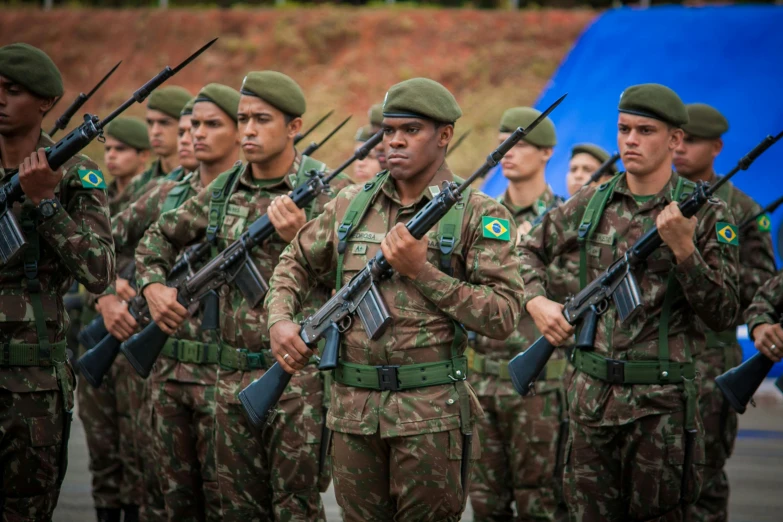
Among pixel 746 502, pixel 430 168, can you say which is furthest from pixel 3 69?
pixel 746 502

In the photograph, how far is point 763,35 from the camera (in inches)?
594

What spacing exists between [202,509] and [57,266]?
1.89 metres

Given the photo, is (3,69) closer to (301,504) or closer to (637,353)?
(301,504)

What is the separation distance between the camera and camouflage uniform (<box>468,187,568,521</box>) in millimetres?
6758

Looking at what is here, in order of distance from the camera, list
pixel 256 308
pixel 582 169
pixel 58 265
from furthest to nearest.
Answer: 1. pixel 582 169
2. pixel 256 308
3. pixel 58 265

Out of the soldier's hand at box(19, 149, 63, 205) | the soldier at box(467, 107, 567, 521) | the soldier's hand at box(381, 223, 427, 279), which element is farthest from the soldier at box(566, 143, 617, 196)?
the soldier's hand at box(19, 149, 63, 205)

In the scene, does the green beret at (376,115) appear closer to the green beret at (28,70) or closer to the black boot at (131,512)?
the green beret at (28,70)

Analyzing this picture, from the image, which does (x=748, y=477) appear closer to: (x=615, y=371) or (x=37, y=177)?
(x=615, y=371)

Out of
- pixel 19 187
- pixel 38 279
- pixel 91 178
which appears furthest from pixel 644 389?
pixel 19 187

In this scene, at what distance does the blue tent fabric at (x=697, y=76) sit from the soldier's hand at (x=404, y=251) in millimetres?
10623

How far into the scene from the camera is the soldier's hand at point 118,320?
630 cm

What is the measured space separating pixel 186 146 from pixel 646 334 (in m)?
3.88

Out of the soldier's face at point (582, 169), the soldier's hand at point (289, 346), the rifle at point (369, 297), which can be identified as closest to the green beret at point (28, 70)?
the soldier's hand at point (289, 346)

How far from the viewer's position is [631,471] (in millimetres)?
5098
